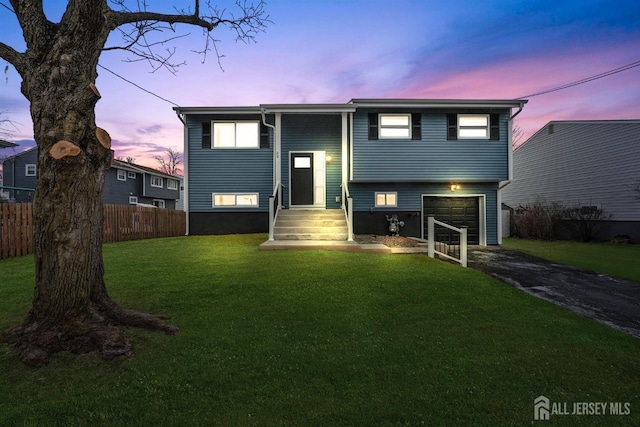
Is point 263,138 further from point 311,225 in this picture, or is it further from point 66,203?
point 66,203

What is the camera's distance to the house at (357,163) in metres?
13.0

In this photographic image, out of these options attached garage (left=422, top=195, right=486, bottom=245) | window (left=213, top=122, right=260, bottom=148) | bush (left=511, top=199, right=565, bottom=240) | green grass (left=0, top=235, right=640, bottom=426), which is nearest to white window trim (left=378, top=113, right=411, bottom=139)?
attached garage (left=422, top=195, right=486, bottom=245)

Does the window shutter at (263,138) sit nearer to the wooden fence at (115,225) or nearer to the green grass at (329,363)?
the wooden fence at (115,225)

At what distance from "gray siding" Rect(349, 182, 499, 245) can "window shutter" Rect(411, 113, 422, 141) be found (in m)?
2.01

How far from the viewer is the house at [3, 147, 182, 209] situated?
27.3m

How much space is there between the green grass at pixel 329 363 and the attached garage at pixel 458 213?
8.73 m

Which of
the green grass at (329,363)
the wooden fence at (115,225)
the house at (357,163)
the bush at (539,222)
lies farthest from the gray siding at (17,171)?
the bush at (539,222)

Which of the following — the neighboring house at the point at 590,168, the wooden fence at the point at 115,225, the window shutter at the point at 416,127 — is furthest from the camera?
the neighboring house at the point at 590,168

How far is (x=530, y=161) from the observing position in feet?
71.2

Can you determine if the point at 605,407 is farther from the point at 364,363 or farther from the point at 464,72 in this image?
the point at 464,72

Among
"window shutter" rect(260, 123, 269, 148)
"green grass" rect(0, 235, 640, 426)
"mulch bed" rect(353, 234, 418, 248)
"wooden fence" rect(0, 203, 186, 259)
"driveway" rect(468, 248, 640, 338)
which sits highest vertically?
"window shutter" rect(260, 123, 269, 148)

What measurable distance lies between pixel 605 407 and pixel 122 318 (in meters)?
4.55

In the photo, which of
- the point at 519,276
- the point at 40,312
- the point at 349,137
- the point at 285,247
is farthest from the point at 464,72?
the point at 40,312

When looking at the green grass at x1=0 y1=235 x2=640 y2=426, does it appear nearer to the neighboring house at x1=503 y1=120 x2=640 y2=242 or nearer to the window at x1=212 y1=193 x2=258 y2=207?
the window at x1=212 y1=193 x2=258 y2=207
